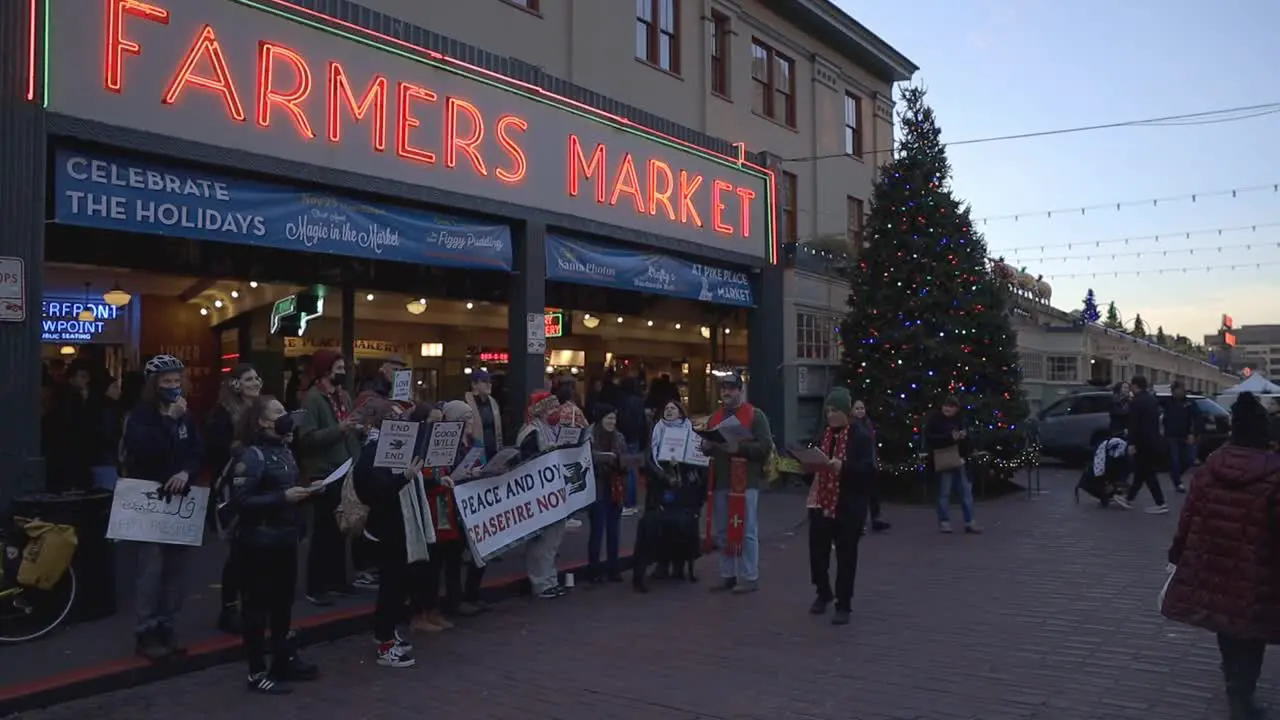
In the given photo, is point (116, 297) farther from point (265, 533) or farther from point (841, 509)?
point (841, 509)

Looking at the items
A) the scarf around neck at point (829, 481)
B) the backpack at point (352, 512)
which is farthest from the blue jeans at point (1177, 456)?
the backpack at point (352, 512)

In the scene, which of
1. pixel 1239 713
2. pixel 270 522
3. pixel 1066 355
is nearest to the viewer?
pixel 1239 713

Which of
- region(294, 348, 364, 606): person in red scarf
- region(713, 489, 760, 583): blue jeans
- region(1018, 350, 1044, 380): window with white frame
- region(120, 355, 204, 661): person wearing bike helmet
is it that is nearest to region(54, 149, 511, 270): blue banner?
region(294, 348, 364, 606): person in red scarf

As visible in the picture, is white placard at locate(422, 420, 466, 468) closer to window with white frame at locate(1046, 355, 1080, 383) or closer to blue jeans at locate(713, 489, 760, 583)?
blue jeans at locate(713, 489, 760, 583)

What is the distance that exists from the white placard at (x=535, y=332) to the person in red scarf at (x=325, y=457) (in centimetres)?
523

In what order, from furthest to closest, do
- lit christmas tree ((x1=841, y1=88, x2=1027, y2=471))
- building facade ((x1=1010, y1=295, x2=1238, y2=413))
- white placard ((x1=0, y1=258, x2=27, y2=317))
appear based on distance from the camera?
1. building facade ((x1=1010, y1=295, x2=1238, y2=413))
2. lit christmas tree ((x1=841, y1=88, x2=1027, y2=471))
3. white placard ((x1=0, y1=258, x2=27, y2=317))

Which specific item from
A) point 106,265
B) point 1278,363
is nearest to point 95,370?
point 106,265

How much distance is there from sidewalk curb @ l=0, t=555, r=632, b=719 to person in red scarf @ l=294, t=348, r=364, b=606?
490 millimetres

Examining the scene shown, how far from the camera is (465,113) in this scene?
13453mm

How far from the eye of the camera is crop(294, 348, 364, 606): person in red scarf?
871cm

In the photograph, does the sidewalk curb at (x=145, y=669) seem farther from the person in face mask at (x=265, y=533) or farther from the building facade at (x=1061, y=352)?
the building facade at (x=1061, y=352)

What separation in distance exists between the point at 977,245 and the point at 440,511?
1283cm

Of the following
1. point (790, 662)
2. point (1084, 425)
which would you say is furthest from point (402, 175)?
point (1084, 425)

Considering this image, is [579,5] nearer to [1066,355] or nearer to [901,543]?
[901,543]
